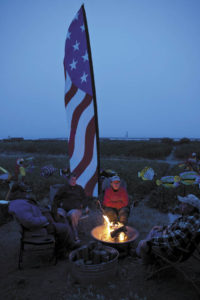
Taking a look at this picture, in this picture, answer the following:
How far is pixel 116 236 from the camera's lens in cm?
348

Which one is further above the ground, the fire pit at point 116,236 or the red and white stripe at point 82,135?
the red and white stripe at point 82,135

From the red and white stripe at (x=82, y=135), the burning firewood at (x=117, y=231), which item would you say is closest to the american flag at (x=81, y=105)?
the red and white stripe at (x=82, y=135)

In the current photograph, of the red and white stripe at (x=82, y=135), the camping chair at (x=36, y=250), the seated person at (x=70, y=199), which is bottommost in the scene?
the camping chair at (x=36, y=250)

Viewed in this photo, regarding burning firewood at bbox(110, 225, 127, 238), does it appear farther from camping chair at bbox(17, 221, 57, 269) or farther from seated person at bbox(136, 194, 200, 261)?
camping chair at bbox(17, 221, 57, 269)

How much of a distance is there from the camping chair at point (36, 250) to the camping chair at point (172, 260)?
139 cm

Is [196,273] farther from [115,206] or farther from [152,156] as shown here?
[152,156]

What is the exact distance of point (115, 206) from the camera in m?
4.38

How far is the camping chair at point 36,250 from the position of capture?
3.20 m

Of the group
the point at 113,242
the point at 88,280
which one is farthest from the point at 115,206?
the point at 88,280

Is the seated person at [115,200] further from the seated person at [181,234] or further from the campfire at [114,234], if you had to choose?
the seated person at [181,234]

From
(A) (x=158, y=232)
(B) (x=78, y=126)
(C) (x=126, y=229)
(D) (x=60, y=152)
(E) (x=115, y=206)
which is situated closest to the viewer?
(A) (x=158, y=232)

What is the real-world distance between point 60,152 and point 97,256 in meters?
24.4

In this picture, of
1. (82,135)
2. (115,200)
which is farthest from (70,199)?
(82,135)

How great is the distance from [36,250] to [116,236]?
1.41m
